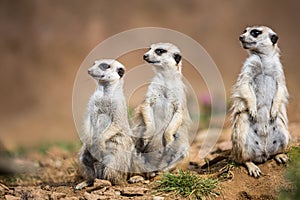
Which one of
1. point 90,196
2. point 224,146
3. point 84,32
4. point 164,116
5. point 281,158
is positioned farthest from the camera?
point 84,32

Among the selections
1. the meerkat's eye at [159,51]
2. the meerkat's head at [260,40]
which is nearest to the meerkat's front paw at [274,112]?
the meerkat's head at [260,40]

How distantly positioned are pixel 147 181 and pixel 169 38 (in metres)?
6.99

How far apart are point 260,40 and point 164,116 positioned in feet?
Result: 3.31

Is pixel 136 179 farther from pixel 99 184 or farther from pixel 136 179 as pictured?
pixel 99 184

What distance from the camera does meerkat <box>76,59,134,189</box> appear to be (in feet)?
16.8

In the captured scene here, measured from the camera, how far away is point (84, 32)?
1223 cm

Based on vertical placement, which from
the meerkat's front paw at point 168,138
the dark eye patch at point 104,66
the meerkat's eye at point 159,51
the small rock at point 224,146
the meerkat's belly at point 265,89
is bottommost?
the small rock at point 224,146

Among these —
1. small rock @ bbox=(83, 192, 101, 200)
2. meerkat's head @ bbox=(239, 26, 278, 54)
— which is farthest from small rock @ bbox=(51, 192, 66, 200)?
meerkat's head @ bbox=(239, 26, 278, 54)

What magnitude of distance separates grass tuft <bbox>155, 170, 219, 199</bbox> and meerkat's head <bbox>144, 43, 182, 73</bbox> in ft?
3.08

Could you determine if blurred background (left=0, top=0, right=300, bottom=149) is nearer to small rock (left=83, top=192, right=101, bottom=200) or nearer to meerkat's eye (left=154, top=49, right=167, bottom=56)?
meerkat's eye (left=154, top=49, right=167, bottom=56)

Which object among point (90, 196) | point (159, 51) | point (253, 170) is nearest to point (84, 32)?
point (159, 51)

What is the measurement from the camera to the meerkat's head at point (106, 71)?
5.16 metres

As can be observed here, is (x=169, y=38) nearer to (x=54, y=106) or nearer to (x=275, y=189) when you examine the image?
(x=54, y=106)

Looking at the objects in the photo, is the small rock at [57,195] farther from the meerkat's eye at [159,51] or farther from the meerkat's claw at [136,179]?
the meerkat's eye at [159,51]
